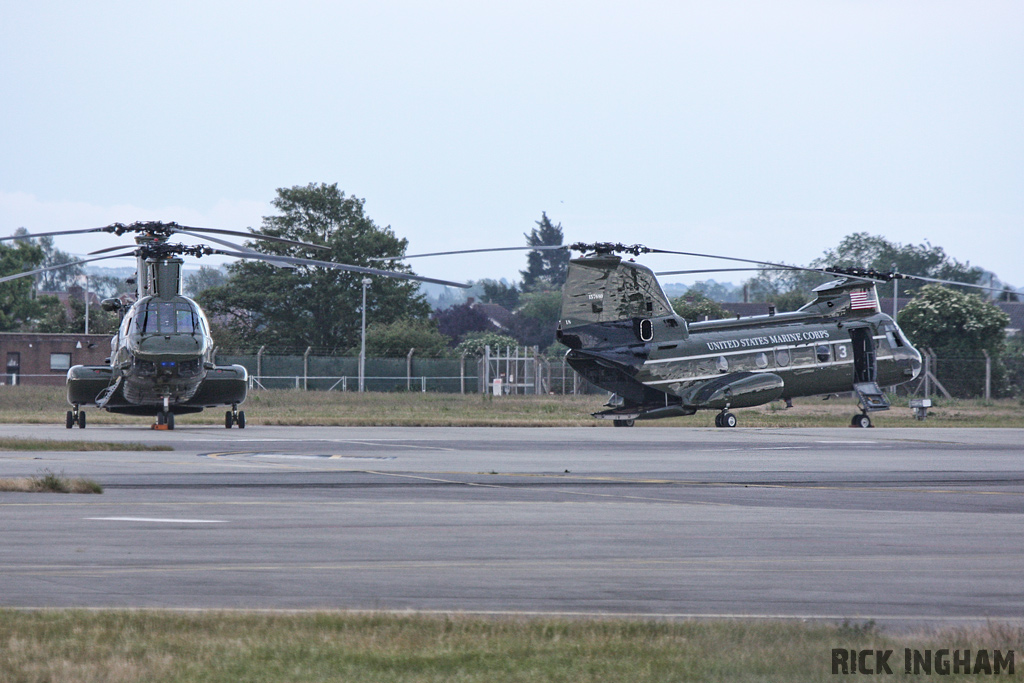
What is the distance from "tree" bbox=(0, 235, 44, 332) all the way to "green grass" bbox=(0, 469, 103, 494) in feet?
269

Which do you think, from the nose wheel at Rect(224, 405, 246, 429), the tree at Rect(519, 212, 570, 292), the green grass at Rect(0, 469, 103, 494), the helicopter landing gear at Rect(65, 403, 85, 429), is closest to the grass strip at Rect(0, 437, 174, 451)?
the green grass at Rect(0, 469, 103, 494)

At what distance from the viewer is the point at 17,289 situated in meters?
92.9

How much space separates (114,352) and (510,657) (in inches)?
1047

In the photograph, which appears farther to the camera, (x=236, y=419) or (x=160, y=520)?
(x=236, y=419)

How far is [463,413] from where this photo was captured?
129ft

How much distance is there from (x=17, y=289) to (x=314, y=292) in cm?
2509

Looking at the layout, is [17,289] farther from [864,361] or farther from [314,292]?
[864,361]

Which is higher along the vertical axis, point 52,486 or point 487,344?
point 487,344

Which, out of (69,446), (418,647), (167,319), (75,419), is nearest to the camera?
(418,647)

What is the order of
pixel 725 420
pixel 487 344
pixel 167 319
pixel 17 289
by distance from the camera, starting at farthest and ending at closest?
pixel 487 344
pixel 17 289
pixel 725 420
pixel 167 319

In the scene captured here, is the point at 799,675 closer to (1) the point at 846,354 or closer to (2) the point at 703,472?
(2) the point at 703,472

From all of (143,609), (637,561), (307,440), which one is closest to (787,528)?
(637,561)

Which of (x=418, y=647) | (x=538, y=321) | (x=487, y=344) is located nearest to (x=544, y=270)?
(x=538, y=321)

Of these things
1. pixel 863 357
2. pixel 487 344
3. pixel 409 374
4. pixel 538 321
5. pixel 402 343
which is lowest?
pixel 409 374
